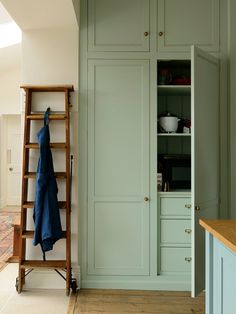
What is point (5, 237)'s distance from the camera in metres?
4.67

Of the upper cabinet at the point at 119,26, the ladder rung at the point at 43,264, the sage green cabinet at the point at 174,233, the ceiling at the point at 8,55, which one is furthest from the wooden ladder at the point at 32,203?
the ceiling at the point at 8,55

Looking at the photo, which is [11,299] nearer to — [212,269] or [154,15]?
[212,269]

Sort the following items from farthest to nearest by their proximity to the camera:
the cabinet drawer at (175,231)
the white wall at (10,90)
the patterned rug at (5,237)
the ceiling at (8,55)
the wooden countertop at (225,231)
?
1. the white wall at (10,90)
2. the ceiling at (8,55)
3. the patterned rug at (5,237)
4. the cabinet drawer at (175,231)
5. the wooden countertop at (225,231)

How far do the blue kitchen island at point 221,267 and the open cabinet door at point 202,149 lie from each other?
67 cm

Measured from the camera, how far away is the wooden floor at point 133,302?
2.47 metres

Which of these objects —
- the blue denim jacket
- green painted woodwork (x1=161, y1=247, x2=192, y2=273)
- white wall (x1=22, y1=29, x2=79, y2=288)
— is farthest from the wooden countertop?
white wall (x1=22, y1=29, x2=79, y2=288)

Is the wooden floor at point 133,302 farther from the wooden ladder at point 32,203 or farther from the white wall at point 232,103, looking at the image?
the white wall at point 232,103

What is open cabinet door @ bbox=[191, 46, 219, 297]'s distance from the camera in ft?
7.58

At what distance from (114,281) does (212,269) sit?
147 centimetres

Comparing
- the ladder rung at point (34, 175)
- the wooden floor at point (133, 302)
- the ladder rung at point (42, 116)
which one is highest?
the ladder rung at point (42, 116)

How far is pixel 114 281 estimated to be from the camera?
282 centimetres

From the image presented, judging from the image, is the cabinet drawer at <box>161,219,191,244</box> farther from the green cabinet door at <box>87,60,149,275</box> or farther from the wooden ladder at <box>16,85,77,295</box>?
the wooden ladder at <box>16,85,77,295</box>

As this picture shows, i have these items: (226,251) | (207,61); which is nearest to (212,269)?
(226,251)

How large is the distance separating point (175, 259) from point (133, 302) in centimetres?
54
